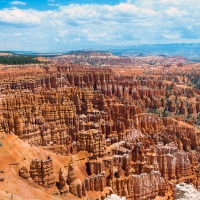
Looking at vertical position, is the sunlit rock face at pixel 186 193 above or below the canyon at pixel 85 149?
above

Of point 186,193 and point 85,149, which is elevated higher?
point 186,193

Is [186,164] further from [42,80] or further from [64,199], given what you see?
[42,80]

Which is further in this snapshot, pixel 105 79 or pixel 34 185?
pixel 105 79

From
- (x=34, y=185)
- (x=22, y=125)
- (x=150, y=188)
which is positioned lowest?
(x=150, y=188)

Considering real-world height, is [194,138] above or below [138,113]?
below

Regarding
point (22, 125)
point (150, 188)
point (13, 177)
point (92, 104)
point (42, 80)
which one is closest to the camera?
point (13, 177)

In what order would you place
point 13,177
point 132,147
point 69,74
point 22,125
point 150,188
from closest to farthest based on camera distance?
1. point 13,177
2. point 150,188
3. point 22,125
4. point 132,147
5. point 69,74

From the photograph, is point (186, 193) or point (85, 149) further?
point (85, 149)

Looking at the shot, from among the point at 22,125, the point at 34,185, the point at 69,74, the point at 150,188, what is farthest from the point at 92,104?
the point at 34,185

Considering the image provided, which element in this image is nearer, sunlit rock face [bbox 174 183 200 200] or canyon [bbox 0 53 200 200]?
sunlit rock face [bbox 174 183 200 200]

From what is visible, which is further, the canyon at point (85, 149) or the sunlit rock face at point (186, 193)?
the canyon at point (85, 149)

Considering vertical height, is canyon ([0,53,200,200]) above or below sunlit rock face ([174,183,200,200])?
below
